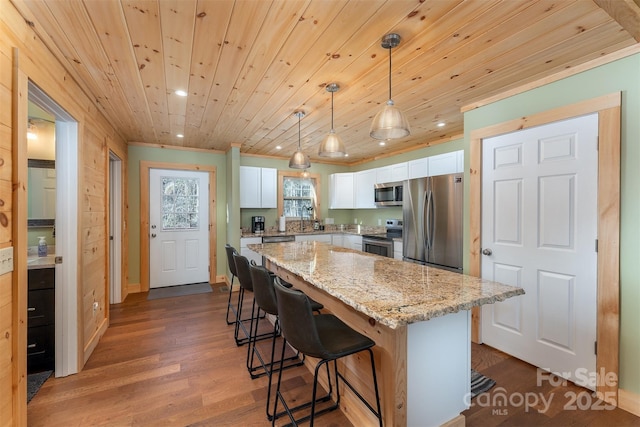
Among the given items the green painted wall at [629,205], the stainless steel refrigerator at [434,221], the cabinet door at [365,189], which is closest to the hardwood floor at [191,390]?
the green painted wall at [629,205]

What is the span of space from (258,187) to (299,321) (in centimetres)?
375

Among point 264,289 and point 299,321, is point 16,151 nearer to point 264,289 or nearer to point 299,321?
point 264,289

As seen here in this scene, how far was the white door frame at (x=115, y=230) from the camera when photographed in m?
3.64

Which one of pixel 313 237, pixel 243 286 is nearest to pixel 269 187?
pixel 313 237

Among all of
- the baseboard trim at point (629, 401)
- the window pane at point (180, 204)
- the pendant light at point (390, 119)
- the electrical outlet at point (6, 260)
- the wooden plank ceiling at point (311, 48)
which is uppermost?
the wooden plank ceiling at point (311, 48)

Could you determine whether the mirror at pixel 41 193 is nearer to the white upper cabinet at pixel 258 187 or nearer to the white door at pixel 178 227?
the white door at pixel 178 227

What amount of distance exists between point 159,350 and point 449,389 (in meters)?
2.45

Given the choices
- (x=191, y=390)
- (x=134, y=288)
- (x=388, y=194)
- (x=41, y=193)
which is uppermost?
(x=388, y=194)

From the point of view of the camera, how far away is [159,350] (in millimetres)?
2525

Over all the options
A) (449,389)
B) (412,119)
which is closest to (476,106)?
(412,119)

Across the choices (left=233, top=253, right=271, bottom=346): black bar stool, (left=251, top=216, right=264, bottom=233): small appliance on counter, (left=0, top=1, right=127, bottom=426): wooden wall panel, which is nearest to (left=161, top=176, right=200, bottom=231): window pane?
(left=251, top=216, right=264, bottom=233): small appliance on counter

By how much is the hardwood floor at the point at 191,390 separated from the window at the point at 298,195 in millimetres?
2893

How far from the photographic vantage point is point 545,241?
2.17m

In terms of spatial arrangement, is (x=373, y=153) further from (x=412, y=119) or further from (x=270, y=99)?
(x=270, y=99)
